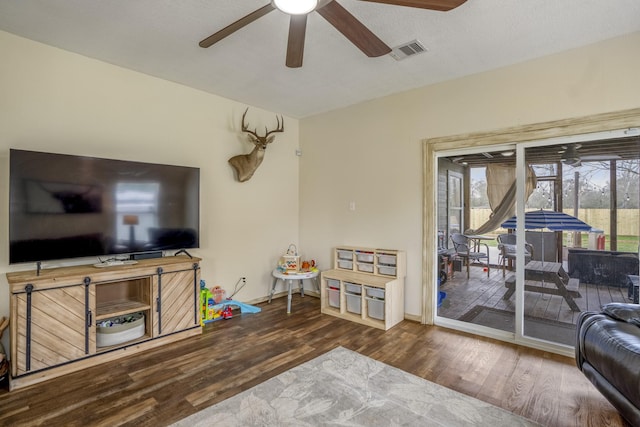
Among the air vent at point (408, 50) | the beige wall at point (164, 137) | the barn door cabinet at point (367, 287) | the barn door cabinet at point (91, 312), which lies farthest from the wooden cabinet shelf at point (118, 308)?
the air vent at point (408, 50)

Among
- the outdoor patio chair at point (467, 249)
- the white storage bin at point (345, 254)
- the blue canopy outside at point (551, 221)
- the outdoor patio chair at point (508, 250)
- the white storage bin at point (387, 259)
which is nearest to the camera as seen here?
the blue canopy outside at point (551, 221)

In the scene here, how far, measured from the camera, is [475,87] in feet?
11.0

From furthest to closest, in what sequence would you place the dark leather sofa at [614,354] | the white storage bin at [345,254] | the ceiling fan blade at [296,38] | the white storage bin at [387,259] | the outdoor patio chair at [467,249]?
the white storage bin at [345,254]
the white storage bin at [387,259]
the outdoor patio chair at [467,249]
the ceiling fan blade at [296,38]
the dark leather sofa at [614,354]

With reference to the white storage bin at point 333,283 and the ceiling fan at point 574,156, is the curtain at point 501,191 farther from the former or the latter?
the white storage bin at point 333,283

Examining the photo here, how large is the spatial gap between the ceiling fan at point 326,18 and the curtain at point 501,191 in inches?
75.2

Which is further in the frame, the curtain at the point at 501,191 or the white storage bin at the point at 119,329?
the curtain at the point at 501,191

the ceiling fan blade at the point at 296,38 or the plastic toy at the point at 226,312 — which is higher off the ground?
the ceiling fan blade at the point at 296,38

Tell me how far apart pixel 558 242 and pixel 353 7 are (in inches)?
110

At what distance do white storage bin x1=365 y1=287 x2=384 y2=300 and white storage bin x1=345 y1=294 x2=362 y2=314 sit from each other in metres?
0.16

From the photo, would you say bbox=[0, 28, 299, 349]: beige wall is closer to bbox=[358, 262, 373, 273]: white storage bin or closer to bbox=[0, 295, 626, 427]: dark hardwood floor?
bbox=[0, 295, 626, 427]: dark hardwood floor

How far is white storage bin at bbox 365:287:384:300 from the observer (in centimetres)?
361

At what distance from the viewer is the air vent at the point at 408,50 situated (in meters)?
2.76

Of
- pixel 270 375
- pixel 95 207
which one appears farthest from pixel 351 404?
pixel 95 207

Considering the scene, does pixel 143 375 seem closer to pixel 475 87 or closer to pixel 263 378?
pixel 263 378
